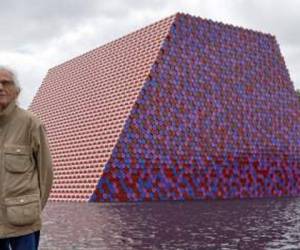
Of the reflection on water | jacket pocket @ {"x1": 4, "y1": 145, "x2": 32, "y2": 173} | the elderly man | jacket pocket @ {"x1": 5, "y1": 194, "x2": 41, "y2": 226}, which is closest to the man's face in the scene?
the elderly man

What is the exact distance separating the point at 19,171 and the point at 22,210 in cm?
24

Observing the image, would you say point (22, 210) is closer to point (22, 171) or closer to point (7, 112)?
point (22, 171)

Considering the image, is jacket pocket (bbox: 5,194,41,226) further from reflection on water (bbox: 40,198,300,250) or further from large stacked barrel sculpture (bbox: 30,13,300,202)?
large stacked barrel sculpture (bbox: 30,13,300,202)

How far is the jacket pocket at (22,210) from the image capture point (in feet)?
11.4

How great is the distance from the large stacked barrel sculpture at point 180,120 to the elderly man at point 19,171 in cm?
2195

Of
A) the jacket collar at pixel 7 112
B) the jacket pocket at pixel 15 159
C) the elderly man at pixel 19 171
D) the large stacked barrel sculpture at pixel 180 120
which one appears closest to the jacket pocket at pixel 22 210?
Answer: the elderly man at pixel 19 171

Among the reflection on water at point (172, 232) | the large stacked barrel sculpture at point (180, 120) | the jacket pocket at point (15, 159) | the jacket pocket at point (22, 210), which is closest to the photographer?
the jacket pocket at point (22, 210)

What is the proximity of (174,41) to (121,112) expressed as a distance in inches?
195

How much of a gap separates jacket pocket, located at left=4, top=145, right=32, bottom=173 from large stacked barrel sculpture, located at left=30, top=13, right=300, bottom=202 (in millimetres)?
22059

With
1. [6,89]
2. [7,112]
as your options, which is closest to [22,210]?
[7,112]

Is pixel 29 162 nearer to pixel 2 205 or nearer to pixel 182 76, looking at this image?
pixel 2 205

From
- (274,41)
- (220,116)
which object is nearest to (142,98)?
(220,116)

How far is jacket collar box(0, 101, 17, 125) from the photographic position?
3578 mm

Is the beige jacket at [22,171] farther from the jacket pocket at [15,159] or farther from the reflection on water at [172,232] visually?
the reflection on water at [172,232]
